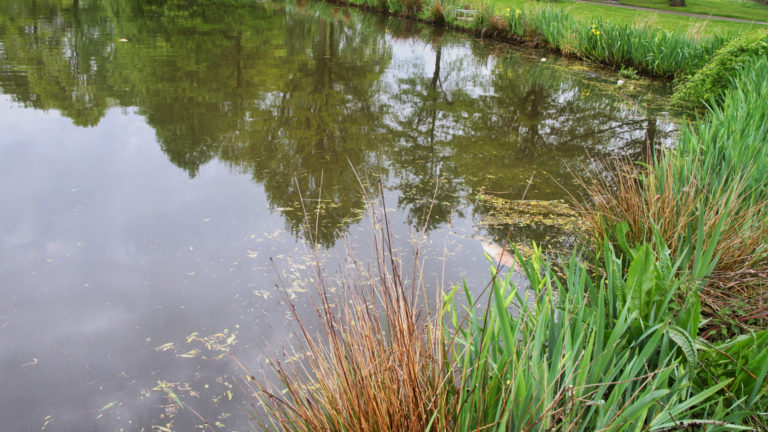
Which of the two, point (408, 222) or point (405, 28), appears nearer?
point (408, 222)

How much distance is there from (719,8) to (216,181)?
24936 millimetres

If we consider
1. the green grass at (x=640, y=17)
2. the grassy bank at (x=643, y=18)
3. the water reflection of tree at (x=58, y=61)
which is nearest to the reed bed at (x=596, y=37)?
the green grass at (x=640, y=17)

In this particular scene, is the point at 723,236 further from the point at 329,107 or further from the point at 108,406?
the point at 329,107

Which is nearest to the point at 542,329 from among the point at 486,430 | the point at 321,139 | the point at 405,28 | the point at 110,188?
the point at 486,430

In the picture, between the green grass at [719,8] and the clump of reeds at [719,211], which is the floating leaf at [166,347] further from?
the green grass at [719,8]

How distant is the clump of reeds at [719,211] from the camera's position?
2555 millimetres

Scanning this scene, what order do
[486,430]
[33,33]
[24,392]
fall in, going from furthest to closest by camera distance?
1. [33,33]
2. [24,392]
3. [486,430]

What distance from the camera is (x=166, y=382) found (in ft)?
8.56

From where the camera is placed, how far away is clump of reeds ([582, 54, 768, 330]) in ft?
8.38

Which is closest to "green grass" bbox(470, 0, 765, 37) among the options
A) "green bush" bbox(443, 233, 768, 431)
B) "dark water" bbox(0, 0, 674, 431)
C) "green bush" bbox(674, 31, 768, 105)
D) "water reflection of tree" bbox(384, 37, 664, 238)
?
"dark water" bbox(0, 0, 674, 431)

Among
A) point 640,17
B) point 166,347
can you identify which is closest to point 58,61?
point 166,347

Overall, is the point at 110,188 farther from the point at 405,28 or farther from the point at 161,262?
the point at 405,28

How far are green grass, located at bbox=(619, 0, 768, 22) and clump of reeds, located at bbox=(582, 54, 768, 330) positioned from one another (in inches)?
649

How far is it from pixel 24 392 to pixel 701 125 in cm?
491
